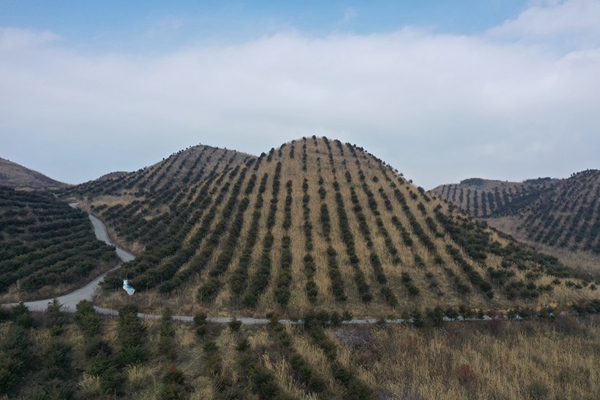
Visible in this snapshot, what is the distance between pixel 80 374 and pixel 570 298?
89.4ft

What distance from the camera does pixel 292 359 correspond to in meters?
11.7

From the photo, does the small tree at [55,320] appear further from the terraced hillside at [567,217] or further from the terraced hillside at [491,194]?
→ the terraced hillside at [491,194]

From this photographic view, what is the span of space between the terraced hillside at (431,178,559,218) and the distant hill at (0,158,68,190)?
10049cm

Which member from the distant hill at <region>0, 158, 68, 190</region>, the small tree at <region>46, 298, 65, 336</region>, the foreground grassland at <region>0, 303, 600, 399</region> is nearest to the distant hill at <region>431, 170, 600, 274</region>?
the foreground grassland at <region>0, 303, 600, 399</region>

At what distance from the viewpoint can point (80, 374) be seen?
39.7 feet

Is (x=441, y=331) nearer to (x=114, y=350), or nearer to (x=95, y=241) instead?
(x=114, y=350)

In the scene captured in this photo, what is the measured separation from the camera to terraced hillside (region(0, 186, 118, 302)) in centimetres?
2048

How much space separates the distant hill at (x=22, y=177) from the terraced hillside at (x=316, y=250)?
147ft

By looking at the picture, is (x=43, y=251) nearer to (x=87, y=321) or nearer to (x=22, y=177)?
(x=87, y=321)

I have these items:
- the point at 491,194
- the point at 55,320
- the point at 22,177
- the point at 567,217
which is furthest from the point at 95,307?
the point at 491,194

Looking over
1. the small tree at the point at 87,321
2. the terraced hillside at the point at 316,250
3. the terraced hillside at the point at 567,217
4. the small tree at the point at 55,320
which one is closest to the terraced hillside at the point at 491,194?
the terraced hillside at the point at 567,217

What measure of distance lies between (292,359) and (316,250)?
15586 mm

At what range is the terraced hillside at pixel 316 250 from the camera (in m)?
20.1

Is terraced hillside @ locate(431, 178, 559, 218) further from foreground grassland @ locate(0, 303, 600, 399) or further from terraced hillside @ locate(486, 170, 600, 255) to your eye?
foreground grassland @ locate(0, 303, 600, 399)
